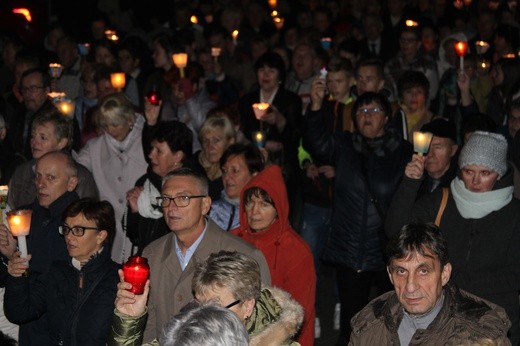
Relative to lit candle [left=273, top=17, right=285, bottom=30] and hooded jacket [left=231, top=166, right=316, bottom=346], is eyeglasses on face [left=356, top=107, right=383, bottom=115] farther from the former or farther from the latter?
lit candle [left=273, top=17, right=285, bottom=30]

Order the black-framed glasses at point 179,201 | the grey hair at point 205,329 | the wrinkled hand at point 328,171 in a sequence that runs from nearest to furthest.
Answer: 1. the grey hair at point 205,329
2. the black-framed glasses at point 179,201
3. the wrinkled hand at point 328,171

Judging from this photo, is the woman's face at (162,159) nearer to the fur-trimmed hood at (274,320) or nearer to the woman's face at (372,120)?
the woman's face at (372,120)

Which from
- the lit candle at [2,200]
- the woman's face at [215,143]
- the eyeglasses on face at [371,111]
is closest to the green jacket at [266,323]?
the lit candle at [2,200]

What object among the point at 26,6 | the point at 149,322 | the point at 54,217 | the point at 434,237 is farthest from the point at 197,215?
the point at 26,6

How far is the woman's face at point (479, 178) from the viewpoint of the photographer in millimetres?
6551

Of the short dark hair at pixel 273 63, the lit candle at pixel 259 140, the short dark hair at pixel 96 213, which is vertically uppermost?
the short dark hair at pixel 273 63

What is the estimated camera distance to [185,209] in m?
6.29

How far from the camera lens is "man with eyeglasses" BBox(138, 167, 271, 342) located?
6.18m

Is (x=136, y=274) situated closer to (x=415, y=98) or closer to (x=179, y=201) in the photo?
(x=179, y=201)

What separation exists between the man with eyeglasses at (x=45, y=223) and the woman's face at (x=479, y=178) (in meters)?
2.57

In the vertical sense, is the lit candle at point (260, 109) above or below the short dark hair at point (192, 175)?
above

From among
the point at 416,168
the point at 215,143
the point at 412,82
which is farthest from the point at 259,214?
the point at 412,82

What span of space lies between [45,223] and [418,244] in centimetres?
285

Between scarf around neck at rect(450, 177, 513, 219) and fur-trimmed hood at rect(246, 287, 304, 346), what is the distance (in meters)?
1.82
